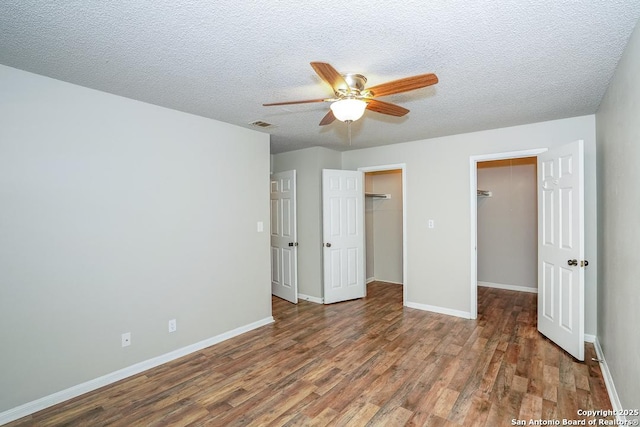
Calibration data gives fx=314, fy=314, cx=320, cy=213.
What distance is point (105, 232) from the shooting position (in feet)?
8.55

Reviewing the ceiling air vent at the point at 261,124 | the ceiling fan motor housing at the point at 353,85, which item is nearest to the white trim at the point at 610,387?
the ceiling fan motor housing at the point at 353,85

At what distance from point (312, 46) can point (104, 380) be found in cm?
302

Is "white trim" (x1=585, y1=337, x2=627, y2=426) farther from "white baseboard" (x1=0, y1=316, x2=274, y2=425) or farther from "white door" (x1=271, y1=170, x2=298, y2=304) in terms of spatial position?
"white door" (x1=271, y1=170, x2=298, y2=304)

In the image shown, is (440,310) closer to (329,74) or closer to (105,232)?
(329,74)

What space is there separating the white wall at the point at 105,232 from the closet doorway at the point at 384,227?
10.2 ft

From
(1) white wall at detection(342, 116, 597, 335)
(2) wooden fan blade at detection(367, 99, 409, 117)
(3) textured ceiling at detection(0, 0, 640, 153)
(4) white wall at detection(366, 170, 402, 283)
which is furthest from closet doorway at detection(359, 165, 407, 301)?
(2) wooden fan blade at detection(367, 99, 409, 117)

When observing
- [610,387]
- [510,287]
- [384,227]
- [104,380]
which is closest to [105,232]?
[104,380]

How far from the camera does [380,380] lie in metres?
2.62

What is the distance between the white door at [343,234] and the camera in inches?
188

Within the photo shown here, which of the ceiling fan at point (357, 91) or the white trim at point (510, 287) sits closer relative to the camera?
the ceiling fan at point (357, 91)

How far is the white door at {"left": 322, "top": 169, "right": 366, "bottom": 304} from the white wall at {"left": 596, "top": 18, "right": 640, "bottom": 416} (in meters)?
2.95

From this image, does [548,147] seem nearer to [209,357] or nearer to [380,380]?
[380,380]

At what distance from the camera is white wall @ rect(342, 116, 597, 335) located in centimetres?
376

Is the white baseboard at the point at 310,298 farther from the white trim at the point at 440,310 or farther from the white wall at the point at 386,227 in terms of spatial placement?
the white wall at the point at 386,227
